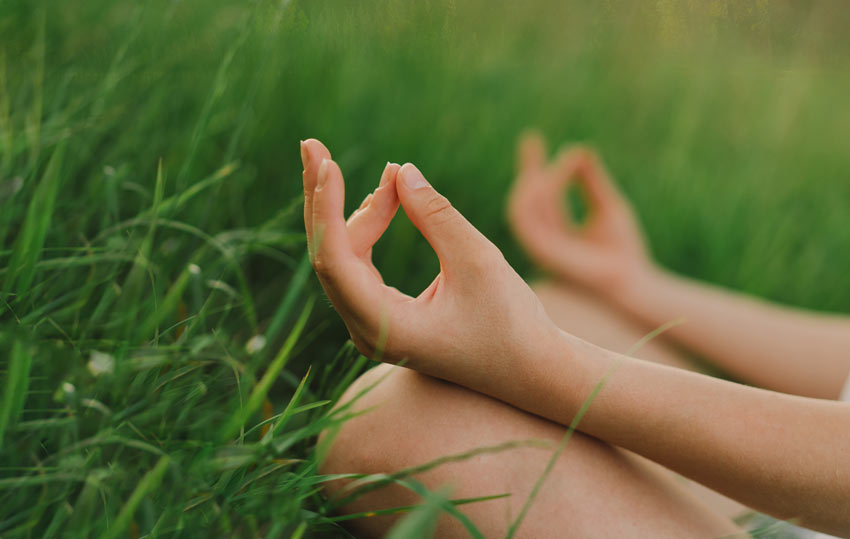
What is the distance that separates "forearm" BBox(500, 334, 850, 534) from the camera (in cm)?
51

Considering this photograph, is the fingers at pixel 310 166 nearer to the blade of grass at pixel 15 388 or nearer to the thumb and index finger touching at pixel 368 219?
the thumb and index finger touching at pixel 368 219

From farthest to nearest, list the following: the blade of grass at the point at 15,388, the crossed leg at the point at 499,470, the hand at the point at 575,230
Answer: the hand at the point at 575,230 < the crossed leg at the point at 499,470 < the blade of grass at the point at 15,388

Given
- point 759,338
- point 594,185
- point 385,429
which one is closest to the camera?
point 385,429

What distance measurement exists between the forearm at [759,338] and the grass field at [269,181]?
38 centimetres

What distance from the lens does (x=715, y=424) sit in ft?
1.69

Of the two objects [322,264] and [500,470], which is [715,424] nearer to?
[500,470]

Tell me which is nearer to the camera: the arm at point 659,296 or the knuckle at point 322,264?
the knuckle at point 322,264

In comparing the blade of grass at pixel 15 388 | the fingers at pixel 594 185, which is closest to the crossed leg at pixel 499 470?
the blade of grass at pixel 15 388

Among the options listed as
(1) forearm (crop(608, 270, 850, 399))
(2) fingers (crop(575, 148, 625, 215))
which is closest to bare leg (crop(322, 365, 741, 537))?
(1) forearm (crop(608, 270, 850, 399))

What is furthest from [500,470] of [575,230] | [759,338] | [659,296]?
[575,230]

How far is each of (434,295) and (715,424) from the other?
223 mm

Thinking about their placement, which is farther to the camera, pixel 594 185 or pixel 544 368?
pixel 594 185

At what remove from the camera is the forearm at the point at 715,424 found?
512mm

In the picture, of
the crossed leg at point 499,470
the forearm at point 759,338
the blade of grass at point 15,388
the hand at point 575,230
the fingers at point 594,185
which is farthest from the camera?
the fingers at point 594,185
